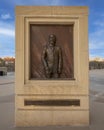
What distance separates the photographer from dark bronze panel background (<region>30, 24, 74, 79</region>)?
370 inches

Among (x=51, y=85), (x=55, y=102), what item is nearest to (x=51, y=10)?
(x=51, y=85)

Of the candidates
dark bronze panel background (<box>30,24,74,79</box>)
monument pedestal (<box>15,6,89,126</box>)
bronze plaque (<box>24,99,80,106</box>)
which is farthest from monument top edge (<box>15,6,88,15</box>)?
bronze plaque (<box>24,99,80,106</box>)

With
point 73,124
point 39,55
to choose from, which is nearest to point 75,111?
point 73,124

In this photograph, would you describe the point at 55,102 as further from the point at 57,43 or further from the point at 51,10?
the point at 51,10

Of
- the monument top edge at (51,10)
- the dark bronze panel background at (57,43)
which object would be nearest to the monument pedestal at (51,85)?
the monument top edge at (51,10)

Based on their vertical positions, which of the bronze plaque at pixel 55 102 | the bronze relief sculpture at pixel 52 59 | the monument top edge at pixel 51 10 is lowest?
the bronze plaque at pixel 55 102

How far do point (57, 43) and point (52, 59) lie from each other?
1.91ft

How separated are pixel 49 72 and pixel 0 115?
2.80 metres

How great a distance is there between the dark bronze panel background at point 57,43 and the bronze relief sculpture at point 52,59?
0.56 ft

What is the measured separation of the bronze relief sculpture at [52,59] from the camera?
9.30 metres

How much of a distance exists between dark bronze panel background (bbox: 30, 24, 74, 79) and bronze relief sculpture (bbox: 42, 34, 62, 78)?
0.56ft

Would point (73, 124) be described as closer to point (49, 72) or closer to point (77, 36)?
point (49, 72)

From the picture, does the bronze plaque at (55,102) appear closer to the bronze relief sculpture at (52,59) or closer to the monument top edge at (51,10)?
the bronze relief sculpture at (52,59)

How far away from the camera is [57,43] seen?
950 cm
